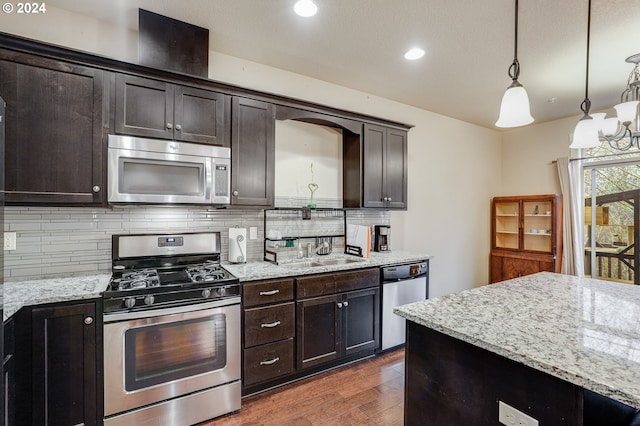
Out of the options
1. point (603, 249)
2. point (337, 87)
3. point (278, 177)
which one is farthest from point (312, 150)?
point (603, 249)

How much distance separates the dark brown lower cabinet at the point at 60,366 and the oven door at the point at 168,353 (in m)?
0.07

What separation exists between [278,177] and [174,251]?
1216 mm

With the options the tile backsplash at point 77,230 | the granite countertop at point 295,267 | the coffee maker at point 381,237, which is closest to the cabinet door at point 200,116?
the tile backsplash at point 77,230

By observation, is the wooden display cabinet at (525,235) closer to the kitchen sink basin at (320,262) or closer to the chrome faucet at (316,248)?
the kitchen sink basin at (320,262)

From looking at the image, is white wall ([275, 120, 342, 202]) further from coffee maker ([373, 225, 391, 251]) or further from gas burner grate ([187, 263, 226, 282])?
gas burner grate ([187, 263, 226, 282])

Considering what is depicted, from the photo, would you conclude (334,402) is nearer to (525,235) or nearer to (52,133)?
(52,133)

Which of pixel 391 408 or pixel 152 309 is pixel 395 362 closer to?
pixel 391 408

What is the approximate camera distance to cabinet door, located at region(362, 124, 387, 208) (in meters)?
3.39

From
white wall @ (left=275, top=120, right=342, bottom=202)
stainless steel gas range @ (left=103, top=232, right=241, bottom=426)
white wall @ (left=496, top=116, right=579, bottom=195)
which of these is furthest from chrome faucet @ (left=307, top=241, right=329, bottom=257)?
white wall @ (left=496, top=116, right=579, bottom=195)

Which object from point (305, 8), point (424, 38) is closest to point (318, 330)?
point (305, 8)

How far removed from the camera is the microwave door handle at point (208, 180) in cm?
240

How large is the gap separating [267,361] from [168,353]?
0.74m

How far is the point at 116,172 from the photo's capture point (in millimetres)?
2111

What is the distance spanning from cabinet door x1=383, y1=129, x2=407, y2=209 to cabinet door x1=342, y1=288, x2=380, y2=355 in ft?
3.74
